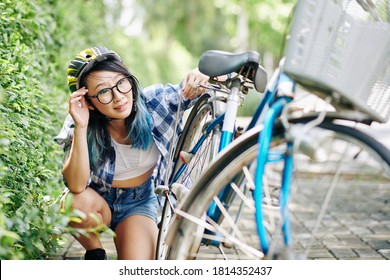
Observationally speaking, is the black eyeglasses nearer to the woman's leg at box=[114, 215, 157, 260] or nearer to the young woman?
the young woman

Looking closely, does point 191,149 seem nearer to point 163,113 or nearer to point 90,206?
point 163,113

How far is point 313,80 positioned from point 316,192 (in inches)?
175

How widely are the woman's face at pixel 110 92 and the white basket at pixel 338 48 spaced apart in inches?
45.2

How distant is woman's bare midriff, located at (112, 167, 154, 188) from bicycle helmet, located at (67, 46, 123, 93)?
1.69ft

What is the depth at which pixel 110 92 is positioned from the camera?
8.84 ft

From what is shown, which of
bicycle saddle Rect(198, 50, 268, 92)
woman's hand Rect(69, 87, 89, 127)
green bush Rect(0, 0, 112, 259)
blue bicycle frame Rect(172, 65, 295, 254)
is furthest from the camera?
woman's hand Rect(69, 87, 89, 127)

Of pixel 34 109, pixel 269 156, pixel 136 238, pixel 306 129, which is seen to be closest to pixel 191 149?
pixel 136 238

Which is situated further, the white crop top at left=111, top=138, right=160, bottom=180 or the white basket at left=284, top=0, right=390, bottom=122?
the white crop top at left=111, top=138, right=160, bottom=180

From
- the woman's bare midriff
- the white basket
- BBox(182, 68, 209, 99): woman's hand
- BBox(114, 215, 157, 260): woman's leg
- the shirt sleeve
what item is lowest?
BBox(114, 215, 157, 260): woman's leg

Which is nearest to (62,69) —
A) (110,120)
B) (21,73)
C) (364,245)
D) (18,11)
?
(18,11)

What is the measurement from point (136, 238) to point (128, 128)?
52cm

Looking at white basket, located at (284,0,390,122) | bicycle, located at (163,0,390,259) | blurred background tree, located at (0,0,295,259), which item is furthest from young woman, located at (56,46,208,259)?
white basket, located at (284,0,390,122)

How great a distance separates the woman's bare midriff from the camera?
2.96 m

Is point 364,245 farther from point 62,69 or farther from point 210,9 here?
point 210,9
